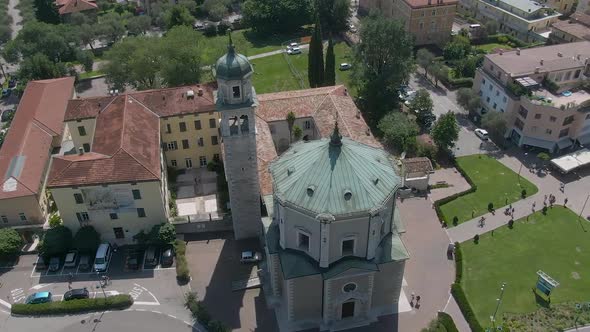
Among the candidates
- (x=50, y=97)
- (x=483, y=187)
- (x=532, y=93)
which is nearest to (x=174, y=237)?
(x=50, y=97)

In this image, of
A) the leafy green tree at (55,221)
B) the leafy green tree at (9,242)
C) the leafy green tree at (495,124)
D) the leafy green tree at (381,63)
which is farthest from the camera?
the leafy green tree at (381,63)

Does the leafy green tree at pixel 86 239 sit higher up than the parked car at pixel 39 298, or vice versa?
the leafy green tree at pixel 86 239

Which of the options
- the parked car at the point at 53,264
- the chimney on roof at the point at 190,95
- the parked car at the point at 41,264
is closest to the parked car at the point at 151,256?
the parked car at the point at 53,264

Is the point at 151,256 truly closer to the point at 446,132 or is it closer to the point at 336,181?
the point at 336,181

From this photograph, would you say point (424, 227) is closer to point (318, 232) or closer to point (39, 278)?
point (318, 232)

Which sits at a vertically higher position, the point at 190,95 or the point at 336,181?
the point at 336,181

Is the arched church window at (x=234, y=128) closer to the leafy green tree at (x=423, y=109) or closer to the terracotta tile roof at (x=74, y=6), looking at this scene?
the leafy green tree at (x=423, y=109)

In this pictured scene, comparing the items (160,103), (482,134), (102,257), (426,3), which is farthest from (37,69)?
(482,134)
